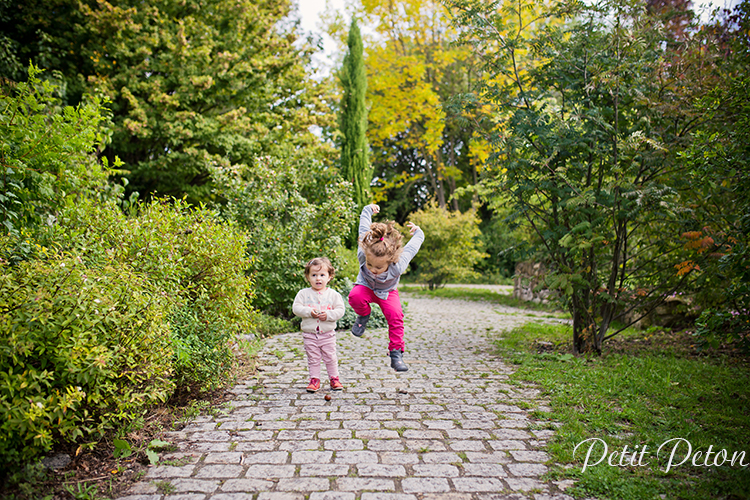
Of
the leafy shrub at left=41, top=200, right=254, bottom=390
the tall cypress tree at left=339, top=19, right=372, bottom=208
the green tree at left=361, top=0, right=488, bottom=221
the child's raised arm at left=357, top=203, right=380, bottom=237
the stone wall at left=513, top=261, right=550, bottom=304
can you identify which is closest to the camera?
the leafy shrub at left=41, top=200, right=254, bottom=390

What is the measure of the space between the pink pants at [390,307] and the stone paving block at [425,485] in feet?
6.61

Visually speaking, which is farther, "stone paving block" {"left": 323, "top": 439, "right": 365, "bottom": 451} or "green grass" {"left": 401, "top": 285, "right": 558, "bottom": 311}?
"green grass" {"left": 401, "top": 285, "right": 558, "bottom": 311}

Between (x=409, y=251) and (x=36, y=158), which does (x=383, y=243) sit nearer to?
(x=409, y=251)

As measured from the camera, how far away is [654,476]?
263 centimetres

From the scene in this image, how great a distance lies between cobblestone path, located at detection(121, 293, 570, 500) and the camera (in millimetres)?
2467

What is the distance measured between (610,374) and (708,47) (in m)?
3.68

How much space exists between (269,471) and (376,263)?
2.16m

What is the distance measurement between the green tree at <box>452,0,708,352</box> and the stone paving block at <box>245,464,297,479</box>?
370 cm

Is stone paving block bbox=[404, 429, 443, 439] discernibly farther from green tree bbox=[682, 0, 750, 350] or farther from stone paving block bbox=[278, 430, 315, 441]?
green tree bbox=[682, 0, 750, 350]

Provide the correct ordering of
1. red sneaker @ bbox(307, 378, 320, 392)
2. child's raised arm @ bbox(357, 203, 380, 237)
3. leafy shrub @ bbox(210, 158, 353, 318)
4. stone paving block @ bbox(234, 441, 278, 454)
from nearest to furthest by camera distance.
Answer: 1. stone paving block @ bbox(234, 441, 278, 454)
2. red sneaker @ bbox(307, 378, 320, 392)
3. child's raised arm @ bbox(357, 203, 380, 237)
4. leafy shrub @ bbox(210, 158, 353, 318)

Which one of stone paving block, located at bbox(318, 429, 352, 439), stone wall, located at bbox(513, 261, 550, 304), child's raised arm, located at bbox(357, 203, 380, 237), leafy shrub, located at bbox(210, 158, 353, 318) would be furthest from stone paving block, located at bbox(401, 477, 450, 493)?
stone wall, located at bbox(513, 261, 550, 304)

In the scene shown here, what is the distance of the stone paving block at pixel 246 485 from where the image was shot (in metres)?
2.46

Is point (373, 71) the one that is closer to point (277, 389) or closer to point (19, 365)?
point (277, 389)

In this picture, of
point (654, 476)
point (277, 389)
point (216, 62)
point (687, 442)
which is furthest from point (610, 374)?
point (216, 62)
